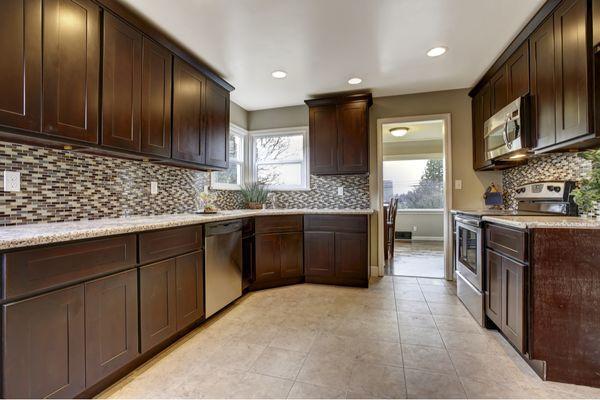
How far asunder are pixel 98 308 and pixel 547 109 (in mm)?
3181

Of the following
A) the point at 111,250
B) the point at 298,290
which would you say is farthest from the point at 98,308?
the point at 298,290

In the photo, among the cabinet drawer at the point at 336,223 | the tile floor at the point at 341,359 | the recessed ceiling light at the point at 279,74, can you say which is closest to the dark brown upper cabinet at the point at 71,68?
the tile floor at the point at 341,359

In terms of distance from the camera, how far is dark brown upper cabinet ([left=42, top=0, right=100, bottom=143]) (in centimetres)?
152

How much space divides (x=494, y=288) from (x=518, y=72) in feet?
6.10

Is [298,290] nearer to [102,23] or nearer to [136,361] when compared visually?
[136,361]

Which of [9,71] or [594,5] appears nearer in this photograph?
[9,71]

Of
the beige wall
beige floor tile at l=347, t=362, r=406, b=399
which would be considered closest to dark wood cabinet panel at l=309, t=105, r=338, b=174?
the beige wall

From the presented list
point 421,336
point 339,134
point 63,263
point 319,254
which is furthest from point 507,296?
point 63,263

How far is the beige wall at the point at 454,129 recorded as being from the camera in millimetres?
3598

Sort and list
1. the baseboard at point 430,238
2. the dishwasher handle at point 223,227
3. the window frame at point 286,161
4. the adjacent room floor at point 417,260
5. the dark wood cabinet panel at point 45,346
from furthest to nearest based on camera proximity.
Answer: the baseboard at point 430,238 → the window frame at point 286,161 → the adjacent room floor at point 417,260 → the dishwasher handle at point 223,227 → the dark wood cabinet panel at point 45,346

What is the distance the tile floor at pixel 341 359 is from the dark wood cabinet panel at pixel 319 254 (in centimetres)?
67

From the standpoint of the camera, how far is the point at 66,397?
1.33 meters

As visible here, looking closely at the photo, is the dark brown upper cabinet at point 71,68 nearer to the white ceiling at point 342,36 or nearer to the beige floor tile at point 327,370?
the white ceiling at point 342,36

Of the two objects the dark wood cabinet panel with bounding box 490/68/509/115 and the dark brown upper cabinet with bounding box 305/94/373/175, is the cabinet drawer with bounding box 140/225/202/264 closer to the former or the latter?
the dark brown upper cabinet with bounding box 305/94/373/175
